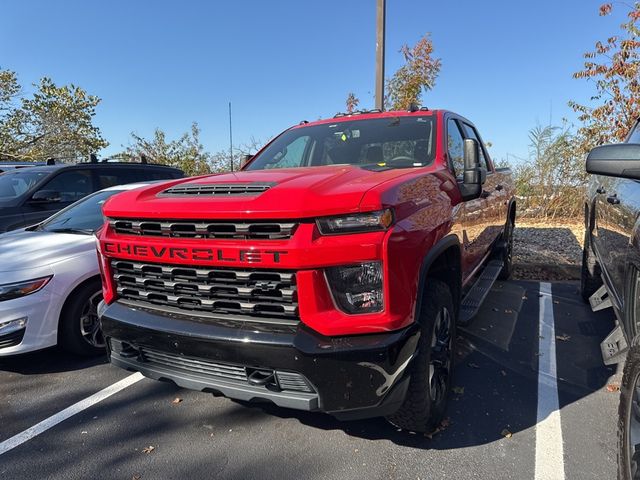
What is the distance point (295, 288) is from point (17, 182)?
6.38 meters

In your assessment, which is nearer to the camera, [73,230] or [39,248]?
[39,248]

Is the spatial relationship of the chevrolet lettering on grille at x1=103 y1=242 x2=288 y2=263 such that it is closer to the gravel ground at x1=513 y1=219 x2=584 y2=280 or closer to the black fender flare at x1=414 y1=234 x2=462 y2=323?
the black fender flare at x1=414 y1=234 x2=462 y2=323

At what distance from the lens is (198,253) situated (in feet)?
7.13

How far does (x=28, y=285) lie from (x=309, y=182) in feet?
8.26

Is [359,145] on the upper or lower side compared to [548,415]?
upper

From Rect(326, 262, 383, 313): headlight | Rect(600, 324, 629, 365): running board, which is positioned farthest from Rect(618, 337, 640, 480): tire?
Rect(326, 262, 383, 313): headlight

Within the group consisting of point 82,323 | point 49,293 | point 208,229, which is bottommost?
point 82,323

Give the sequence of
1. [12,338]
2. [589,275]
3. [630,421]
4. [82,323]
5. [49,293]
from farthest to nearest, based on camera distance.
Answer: [589,275], [82,323], [49,293], [12,338], [630,421]

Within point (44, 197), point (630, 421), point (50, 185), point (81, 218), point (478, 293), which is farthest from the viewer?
point (50, 185)

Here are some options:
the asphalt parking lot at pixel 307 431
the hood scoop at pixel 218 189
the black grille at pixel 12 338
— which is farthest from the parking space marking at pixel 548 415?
the black grille at pixel 12 338

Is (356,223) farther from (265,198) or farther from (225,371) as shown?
(225,371)

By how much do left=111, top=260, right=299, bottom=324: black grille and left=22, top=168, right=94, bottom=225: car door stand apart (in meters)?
4.43

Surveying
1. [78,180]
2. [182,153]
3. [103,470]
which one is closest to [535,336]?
[103,470]

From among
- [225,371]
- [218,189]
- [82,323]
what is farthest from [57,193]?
[225,371]
